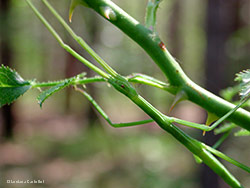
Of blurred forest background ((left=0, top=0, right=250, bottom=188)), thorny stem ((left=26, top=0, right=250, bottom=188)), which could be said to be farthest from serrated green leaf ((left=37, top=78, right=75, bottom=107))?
blurred forest background ((left=0, top=0, right=250, bottom=188))

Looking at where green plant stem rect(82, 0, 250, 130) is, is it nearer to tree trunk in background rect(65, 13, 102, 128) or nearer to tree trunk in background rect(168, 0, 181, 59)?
tree trunk in background rect(65, 13, 102, 128)

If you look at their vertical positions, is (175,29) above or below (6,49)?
above

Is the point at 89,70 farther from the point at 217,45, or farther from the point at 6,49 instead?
the point at 6,49

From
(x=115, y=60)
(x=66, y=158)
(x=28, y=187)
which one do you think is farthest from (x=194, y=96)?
(x=66, y=158)

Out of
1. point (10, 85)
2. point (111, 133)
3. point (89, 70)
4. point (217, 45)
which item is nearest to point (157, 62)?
point (10, 85)

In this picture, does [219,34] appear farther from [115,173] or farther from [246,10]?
[115,173]
